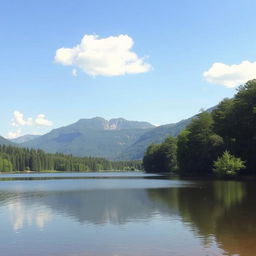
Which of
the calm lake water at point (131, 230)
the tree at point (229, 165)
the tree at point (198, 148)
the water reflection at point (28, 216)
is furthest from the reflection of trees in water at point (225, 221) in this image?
the tree at point (198, 148)

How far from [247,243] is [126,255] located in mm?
6740

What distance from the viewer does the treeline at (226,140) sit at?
9569 cm

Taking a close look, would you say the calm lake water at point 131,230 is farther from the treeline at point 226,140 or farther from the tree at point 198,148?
the tree at point 198,148

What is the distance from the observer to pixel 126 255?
19.3 meters

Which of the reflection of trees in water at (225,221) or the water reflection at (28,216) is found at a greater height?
the water reflection at (28,216)

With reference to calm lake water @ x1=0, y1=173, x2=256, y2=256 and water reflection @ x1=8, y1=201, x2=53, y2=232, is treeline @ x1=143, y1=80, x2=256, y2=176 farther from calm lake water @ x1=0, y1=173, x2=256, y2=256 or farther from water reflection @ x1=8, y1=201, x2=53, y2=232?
water reflection @ x1=8, y1=201, x2=53, y2=232

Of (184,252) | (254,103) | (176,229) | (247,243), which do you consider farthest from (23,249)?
(254,103)

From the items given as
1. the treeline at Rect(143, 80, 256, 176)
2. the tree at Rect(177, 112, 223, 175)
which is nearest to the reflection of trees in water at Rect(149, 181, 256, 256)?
the treeline at Rect(143, 80, 256, 176)

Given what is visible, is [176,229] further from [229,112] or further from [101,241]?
[229,112]

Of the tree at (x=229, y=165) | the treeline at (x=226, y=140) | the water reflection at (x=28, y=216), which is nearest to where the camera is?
the water reflection at (x=28, y=216)

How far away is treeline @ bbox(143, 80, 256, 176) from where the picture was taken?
95688 mm

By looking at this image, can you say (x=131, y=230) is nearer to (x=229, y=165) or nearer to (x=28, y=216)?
(x=28, y=216)

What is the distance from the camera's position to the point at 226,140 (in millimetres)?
106688

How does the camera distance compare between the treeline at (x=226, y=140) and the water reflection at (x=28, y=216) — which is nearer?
the water reflection at (x=28, y=216)
